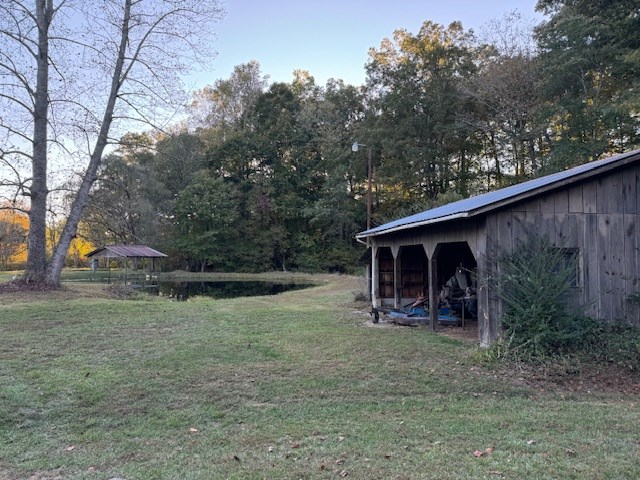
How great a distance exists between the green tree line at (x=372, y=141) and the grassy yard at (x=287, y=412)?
29.9 feet

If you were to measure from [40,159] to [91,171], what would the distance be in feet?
5.24

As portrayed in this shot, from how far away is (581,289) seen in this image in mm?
7547

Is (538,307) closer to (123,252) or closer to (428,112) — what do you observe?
(428,112)

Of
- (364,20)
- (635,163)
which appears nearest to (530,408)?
(635,163)

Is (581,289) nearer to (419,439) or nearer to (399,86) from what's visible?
(419,439)

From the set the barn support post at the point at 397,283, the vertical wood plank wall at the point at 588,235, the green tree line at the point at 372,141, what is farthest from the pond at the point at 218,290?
the vertical wood plank wall at the point at 588,235

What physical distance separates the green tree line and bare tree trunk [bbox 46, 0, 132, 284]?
A: 90 centimetres

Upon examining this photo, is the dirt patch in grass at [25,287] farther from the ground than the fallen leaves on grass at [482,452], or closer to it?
farther from the ground

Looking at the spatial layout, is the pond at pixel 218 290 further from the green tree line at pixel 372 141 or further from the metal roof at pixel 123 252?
the green tree line at pixel 372 141

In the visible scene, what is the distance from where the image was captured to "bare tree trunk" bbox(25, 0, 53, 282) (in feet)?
49.7

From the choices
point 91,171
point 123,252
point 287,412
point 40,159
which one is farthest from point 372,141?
point 287,412

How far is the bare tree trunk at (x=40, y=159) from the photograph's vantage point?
15.1 meters

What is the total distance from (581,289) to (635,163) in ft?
7.50

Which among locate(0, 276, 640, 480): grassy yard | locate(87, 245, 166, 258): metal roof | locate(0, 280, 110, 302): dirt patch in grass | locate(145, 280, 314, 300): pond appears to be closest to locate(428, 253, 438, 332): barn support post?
locate(0, 276, 640, 480): grassy yard
